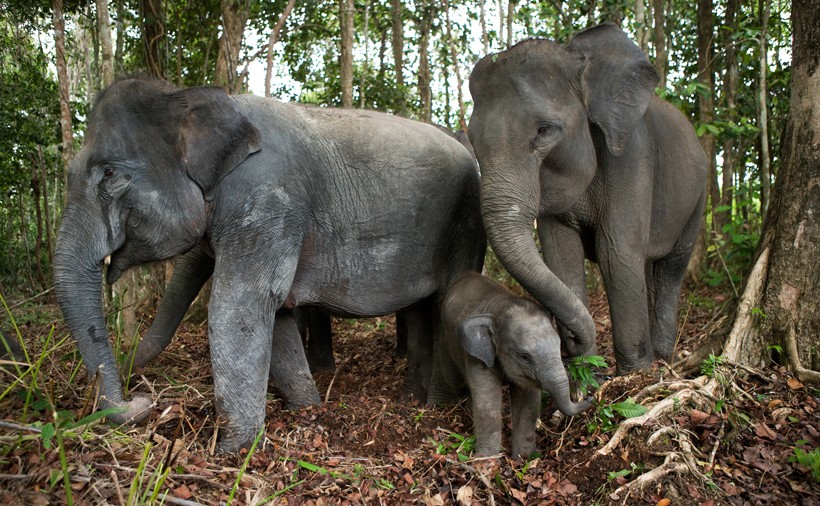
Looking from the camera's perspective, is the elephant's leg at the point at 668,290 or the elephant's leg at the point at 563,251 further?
the elephant's leg at the point at 668,290

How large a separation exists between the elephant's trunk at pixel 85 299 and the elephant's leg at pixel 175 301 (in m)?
1.17

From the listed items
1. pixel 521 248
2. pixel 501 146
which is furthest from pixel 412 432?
pixel 501 146

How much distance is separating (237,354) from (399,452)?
1.21m

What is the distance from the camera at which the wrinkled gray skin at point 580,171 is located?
4684mm

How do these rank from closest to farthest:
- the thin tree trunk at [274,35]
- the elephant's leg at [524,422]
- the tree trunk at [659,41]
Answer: the elephant's leg at [524,422] < the thin tree trunk at [274,35] < the tree trunk at [659,41]

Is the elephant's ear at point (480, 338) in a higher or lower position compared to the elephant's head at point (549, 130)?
lower

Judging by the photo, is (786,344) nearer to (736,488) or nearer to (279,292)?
(736,488)

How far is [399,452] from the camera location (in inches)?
181

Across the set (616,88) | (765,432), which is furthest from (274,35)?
(765,432)

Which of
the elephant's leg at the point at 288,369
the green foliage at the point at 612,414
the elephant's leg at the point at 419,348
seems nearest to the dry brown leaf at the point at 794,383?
the green foliage at the point at 612,414

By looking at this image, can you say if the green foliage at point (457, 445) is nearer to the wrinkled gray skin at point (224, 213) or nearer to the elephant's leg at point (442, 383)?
the elephant's leg at point (442, 383)

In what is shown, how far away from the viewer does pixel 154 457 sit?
3.89 m

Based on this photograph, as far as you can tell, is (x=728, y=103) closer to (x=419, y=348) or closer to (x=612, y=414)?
(x=419, y=348)

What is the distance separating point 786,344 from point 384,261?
113 inches
